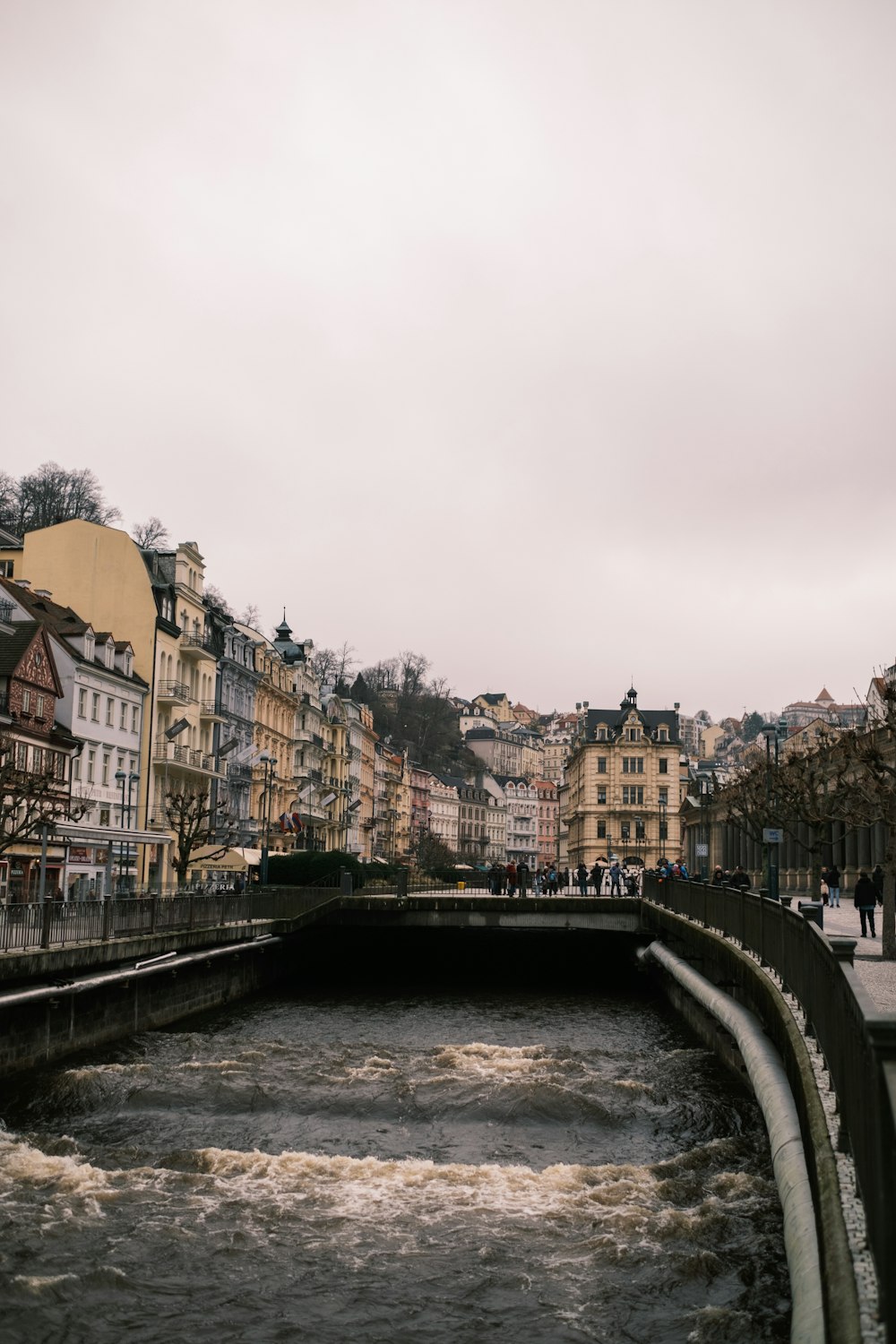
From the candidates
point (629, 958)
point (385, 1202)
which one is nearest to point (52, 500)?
point (629, 958)

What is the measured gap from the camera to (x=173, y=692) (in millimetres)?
66125

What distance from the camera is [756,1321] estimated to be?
10602 millimetres

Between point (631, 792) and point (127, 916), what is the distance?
102667 mm

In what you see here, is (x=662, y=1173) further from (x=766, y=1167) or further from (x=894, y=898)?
(x=894, y=898)

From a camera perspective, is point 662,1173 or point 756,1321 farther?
point 662,1173

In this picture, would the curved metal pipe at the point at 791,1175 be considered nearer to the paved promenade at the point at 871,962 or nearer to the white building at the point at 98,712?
the paved promenade at the point at 871,962

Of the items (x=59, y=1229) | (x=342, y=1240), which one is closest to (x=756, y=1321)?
(x=342, y=1240)

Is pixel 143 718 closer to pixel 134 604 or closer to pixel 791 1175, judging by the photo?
pixel 134 604

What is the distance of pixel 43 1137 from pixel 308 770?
283 feet

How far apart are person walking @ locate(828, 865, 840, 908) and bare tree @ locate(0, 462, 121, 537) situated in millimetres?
55045

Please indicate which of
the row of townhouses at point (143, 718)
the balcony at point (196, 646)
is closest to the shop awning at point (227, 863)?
the row of townhouses at point (143, 718)

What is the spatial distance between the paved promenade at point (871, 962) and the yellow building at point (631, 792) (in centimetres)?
8353

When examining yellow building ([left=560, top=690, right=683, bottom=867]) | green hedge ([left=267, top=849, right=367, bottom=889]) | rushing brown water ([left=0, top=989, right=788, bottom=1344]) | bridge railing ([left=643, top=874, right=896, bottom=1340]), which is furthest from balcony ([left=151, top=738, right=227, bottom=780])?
yellow building ([left=560, top=690, right=683, bottom=867])

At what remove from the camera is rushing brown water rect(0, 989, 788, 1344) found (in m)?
11.0
